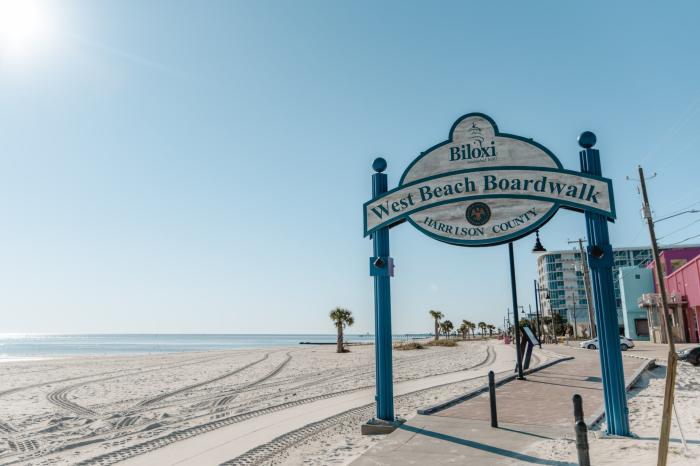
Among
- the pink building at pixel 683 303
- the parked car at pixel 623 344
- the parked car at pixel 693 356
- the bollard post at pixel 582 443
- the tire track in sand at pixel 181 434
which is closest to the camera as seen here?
the bollard post at pixel 582 443

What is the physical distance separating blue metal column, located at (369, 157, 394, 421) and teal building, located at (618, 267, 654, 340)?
6760 cm

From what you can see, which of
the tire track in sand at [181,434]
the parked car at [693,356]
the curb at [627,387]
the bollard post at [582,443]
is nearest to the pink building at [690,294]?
the parked car at [693,356]

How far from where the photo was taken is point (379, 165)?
9891 millimetres

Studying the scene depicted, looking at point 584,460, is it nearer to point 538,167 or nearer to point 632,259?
point 538,167

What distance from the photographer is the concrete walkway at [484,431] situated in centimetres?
625

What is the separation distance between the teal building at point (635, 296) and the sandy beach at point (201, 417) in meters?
55.4

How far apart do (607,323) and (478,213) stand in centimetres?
291

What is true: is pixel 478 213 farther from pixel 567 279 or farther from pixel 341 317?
pixel 567 279

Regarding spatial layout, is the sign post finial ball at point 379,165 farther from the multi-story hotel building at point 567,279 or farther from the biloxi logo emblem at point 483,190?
the multi-story hotel building at point 567,279

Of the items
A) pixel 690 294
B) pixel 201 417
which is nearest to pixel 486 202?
pixel 201 417

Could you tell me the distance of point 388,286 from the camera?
929 centimetres

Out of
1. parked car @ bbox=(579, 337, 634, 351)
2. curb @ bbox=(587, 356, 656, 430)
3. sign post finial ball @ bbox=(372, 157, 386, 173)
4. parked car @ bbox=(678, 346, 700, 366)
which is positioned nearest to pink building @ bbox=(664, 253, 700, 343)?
parked car @ bbox=(579, 337, 634, 351)

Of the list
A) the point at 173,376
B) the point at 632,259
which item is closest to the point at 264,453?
the point at 173,376

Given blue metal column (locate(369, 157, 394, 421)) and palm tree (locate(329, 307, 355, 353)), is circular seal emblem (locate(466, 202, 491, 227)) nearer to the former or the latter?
blue metal column (locate(369, 157, 394, 421))
